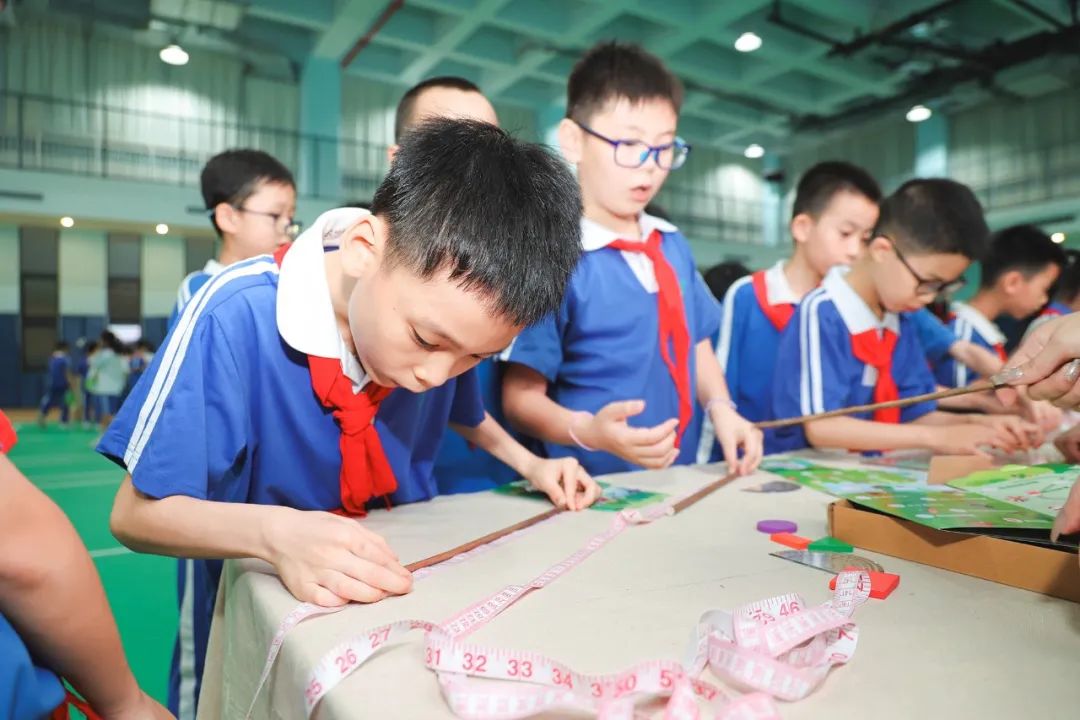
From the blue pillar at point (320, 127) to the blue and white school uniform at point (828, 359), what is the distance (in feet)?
34.5

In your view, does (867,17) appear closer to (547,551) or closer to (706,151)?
(706,151)

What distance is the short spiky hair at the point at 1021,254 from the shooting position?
3.25 m

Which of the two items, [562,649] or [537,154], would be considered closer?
[562,649]

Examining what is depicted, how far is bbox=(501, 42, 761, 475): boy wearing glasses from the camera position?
4.97 feet

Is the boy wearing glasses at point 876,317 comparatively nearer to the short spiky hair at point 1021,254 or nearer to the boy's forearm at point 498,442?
the boy's forearm at point 498,442

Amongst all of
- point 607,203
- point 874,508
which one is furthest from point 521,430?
point 874,508

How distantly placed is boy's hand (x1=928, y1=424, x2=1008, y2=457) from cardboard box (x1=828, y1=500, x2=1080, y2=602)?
2.74 ft

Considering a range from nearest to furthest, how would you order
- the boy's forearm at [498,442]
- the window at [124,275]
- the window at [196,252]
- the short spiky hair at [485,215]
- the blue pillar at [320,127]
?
the short spiky hair at [485,215] < the boy's forearm at [498,442] < the blue pillar at [320,127] < the window at [124,275] < the window at [196,252]

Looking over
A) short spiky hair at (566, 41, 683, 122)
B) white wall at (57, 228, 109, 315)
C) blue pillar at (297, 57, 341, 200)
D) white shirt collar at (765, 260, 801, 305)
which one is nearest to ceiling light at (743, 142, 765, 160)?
blue pillar at (297, 57, 341, 200)

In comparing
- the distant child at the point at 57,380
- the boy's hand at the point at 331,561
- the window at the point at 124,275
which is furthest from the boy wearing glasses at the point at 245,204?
the window at the point at 124,275

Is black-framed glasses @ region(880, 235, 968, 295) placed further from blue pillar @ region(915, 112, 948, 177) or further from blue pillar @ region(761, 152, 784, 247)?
blue pillar @ region(761, 152, 784, 247)

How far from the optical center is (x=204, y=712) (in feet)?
2.93

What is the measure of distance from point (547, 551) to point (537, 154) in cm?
52

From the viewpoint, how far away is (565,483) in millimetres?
1160
